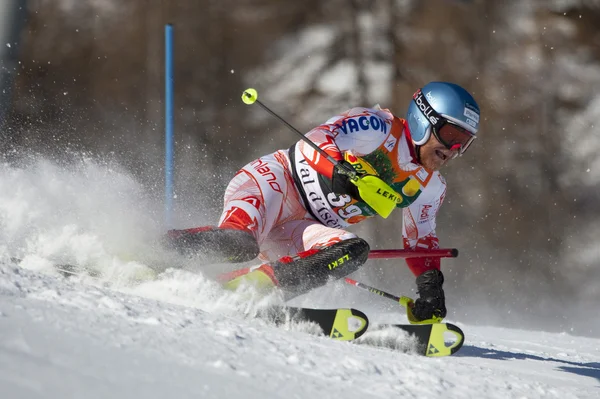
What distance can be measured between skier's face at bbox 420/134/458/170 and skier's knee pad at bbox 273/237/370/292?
2.55ft

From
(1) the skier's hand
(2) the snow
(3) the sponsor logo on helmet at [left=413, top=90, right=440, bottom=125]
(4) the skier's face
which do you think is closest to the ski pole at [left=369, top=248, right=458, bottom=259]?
(1) the skier's hand

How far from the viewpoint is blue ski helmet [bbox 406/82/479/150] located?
3895 millimetres

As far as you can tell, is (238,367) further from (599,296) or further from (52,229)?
(599,296)

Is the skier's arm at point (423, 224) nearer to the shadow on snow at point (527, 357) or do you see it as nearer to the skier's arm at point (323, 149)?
the shadow on snow at point (527, 357)

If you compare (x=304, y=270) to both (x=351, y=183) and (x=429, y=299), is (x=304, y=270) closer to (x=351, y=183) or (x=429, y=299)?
(x=351, y=183)

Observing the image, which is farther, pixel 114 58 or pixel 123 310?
pixel 114 58

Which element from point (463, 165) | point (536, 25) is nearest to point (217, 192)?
point (463, 165)

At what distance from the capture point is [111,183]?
4.70m

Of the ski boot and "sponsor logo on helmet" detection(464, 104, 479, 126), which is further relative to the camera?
"sponsor logo on helmet" detection(464, 104, 479, 126)

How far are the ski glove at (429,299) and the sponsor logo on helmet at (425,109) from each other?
2.78 feet

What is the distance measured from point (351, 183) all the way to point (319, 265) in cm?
60

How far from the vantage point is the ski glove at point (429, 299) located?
4008mm

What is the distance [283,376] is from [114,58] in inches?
434

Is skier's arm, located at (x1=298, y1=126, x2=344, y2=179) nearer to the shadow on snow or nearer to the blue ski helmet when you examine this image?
the blue ski helmet
